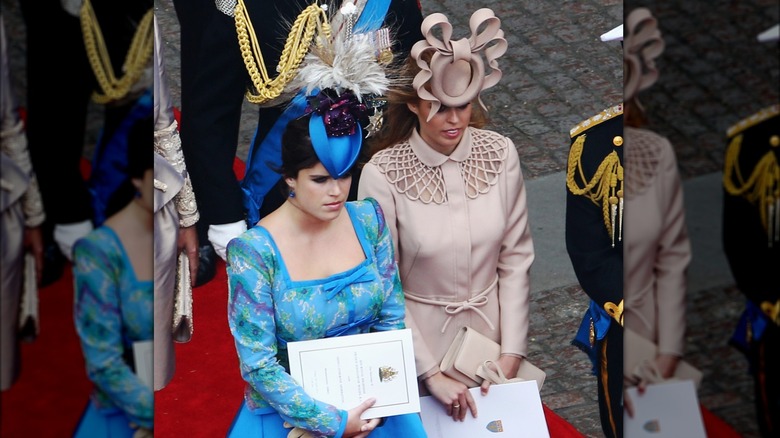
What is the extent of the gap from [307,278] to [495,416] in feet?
2.70

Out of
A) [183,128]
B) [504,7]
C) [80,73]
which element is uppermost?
[80,73]

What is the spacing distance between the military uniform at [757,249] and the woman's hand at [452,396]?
2387 millimetres

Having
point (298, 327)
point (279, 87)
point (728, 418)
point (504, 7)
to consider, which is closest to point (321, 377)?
point (298, 327)

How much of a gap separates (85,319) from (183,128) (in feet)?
7.63

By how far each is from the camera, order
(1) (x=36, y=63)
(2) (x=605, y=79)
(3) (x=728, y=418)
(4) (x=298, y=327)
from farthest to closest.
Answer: (2) (x=605, y=79)
(4) (x=298, y=327)
(3) (x=728, y=418)
(1) (x=36, y=63)

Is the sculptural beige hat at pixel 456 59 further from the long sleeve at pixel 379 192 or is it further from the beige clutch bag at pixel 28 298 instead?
the beige clutch bag at pixel 28 298

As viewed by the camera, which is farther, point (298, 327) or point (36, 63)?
point (298, 327)

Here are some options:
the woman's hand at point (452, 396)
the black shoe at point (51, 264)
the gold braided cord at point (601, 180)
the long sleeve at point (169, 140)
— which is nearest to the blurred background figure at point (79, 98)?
the black shoe at point (51, 264)

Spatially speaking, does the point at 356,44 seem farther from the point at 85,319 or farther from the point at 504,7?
the point at 85,319

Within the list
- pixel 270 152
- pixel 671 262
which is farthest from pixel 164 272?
pixel 671 262

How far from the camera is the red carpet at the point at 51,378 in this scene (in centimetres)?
100

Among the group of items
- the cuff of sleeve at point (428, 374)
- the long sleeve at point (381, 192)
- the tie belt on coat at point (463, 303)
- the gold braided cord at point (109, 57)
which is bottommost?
the cuff of sleeve at point (428, 374)

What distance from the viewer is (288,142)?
3266mm

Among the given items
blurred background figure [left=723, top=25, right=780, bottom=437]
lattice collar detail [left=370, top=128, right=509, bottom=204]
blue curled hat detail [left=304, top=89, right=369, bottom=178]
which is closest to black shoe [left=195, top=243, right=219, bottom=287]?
blue curled hat detail [left=304, top=89, right=369, bottom=178]
